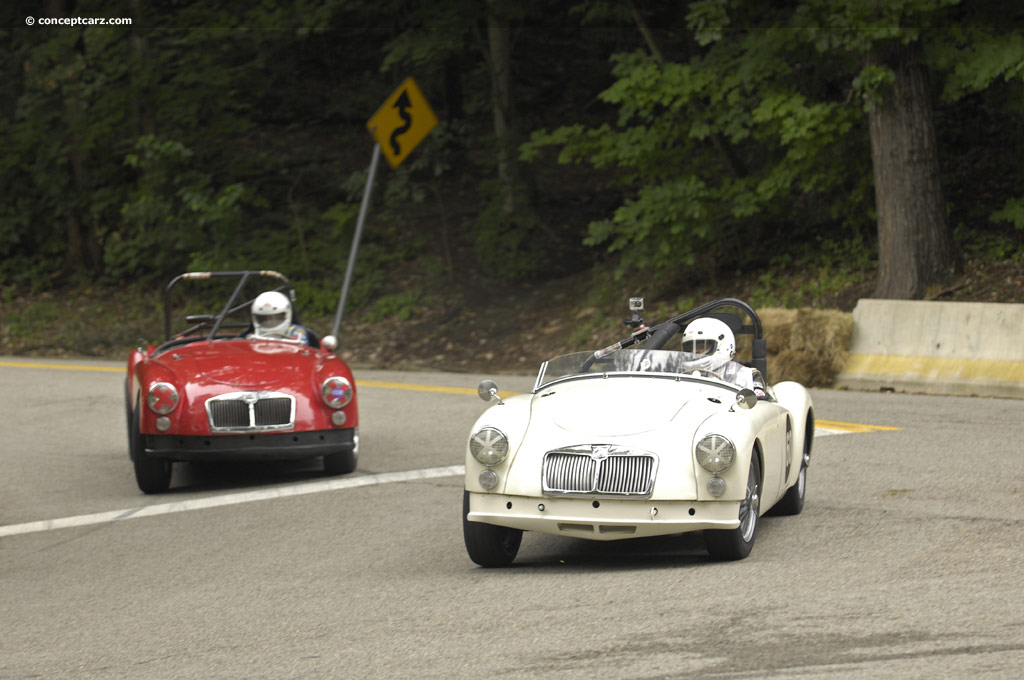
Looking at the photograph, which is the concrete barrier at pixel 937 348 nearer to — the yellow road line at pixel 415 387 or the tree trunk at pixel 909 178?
the tree trunk at pixel 909 178

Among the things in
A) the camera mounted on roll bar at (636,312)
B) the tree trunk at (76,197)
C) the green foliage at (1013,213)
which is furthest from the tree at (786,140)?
the tree trunk at (76,197)

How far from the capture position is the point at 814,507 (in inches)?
320

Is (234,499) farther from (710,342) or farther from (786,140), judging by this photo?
(786,140)

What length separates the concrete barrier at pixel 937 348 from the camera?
13.1 metres

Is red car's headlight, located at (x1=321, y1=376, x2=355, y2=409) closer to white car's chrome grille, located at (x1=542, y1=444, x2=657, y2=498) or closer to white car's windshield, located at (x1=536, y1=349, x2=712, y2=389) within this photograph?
white car's windshield, located at (x1=536, y1=349, x2=712, y2=389)

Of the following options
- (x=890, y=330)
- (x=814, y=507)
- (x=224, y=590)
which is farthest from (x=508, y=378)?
(x=224, y=590)

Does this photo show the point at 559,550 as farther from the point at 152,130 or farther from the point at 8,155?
the point at 8,155

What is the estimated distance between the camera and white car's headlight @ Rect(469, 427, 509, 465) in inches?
260

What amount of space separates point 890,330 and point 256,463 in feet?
22.8

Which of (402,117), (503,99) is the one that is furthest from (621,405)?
(503,99)

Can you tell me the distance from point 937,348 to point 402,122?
8.19m

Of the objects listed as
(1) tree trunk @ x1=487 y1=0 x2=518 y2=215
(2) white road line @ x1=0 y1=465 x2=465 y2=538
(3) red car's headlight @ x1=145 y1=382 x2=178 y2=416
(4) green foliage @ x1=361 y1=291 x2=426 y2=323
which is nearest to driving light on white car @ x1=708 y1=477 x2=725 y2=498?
(2) white road line @ x1=0 y1=465 x2=465 y2=538

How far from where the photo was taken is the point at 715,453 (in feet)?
21.0

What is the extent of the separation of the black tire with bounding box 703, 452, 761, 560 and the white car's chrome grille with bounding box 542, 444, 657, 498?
17.3 inches
